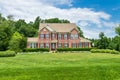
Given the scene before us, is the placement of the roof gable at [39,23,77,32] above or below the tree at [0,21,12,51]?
above

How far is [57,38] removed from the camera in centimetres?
6500

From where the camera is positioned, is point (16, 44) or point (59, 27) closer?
point (16, 44)

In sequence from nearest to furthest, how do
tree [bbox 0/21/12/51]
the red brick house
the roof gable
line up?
→ tree [bbox 0/21/12/51] → the red brick house → the roof gable

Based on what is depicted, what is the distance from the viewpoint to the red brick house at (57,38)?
6419cm

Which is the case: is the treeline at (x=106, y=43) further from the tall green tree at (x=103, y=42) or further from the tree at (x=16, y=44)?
the tree at (x=16, y=44)

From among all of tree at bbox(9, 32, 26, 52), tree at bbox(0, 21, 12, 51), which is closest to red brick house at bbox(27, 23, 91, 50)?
tree at bbox(9, 32, 26, 52)

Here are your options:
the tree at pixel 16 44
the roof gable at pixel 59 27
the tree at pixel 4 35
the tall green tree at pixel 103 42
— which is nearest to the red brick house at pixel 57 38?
the roof gable at pixel 59 27

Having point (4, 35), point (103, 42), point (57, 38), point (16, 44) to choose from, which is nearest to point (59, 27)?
point (57, 38)

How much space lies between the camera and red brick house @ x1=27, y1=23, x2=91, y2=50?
6419 cm

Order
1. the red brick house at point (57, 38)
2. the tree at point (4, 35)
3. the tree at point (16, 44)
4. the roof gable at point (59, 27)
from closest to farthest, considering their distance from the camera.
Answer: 1. the tree at point (16, 44)
2. the tree at point (4, 35)
3. the red brick house at point (57, 38)
4. the roof gable at point (59, 27)

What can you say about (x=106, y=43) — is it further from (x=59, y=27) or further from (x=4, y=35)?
(x=4, y=35)

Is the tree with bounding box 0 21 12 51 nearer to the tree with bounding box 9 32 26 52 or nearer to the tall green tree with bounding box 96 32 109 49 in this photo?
the tree with bounding box 9 32 26 52

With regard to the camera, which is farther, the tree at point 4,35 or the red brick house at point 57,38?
the red brick house at point 57,38

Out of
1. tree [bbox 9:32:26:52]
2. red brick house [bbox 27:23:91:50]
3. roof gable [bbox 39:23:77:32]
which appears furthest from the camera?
roof gable [bbox 39:23:77:32]
